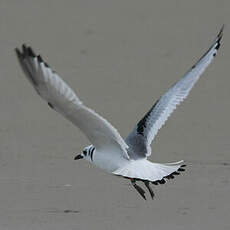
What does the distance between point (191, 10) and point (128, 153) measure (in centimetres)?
686

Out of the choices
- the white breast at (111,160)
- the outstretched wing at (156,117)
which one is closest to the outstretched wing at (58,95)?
the white breast at (111,160)

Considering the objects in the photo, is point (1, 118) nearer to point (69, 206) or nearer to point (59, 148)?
point (59, 148)

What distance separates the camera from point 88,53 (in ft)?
38.0

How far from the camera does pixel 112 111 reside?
9.60 meters

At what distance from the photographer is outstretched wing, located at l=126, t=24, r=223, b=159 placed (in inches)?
264

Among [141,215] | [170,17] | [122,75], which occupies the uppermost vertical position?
[170,17]

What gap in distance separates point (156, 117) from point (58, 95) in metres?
1.34

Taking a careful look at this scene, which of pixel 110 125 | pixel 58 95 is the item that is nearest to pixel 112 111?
pixel 110 125

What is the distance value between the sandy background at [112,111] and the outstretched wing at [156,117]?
447mm

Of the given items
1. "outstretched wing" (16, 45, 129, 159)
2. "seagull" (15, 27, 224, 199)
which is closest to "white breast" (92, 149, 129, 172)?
"seagull" (15, 27, 224, 199)

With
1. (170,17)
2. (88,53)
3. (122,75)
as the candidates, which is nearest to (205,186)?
(122,75)

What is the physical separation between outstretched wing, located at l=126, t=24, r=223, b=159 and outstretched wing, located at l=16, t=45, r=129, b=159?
14.9 inches

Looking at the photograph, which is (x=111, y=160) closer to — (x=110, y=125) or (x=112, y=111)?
(x=110, y=125)

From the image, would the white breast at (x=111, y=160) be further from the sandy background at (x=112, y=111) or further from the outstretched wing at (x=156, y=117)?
the sandy background at (x=112, y=111)
